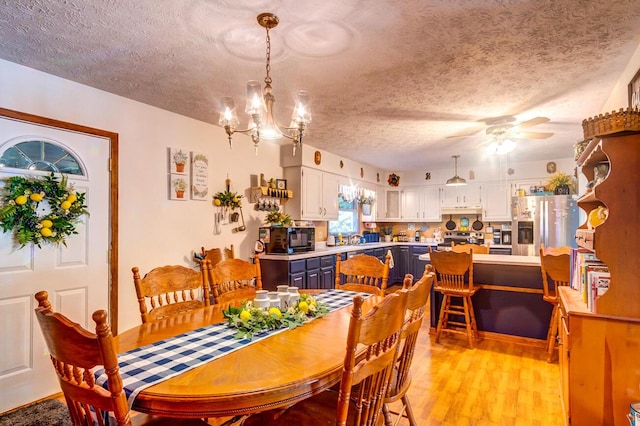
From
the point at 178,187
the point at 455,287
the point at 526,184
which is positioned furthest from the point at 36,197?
the point at 526,184

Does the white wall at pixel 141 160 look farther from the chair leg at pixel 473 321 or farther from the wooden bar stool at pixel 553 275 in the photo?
the wooden bar stool at pixel 553 275

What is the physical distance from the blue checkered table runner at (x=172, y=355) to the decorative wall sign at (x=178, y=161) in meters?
2.21

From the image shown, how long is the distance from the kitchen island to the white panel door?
3.56 meters

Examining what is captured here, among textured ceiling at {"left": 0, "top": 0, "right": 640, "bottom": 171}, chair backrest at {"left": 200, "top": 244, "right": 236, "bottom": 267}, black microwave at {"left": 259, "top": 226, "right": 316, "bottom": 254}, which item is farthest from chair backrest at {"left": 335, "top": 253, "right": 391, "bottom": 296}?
black microwave at {"left": 259, "top": 226, "right": 316, "bottom": 254}

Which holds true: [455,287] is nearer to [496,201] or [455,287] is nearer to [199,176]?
[199,176]

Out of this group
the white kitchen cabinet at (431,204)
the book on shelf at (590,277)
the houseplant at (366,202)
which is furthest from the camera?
the white kitchen cabinet at (431,204)

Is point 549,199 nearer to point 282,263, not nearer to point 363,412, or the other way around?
point 282,263

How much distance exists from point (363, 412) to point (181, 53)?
2303 millimetres

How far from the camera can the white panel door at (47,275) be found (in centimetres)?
243

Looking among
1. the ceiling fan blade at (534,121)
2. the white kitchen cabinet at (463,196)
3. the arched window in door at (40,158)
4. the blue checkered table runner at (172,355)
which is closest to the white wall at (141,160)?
the arched window in door at (40,158)

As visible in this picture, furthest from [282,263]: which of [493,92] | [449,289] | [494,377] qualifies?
[493,92]

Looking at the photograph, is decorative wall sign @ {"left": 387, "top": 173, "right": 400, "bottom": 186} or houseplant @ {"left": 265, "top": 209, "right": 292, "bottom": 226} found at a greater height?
decorative wall sign @ {"left": 387, "top": 173, "right": 400, "bottom": 186}

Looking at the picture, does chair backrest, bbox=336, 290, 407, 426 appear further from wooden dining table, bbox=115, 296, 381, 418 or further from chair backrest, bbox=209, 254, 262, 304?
chair backrest, bbox=209, 254, 262, 304

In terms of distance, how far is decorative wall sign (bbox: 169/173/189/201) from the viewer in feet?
11.4
